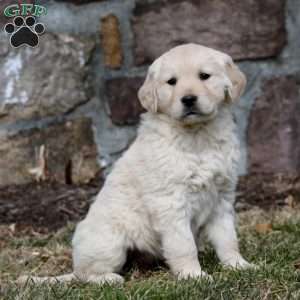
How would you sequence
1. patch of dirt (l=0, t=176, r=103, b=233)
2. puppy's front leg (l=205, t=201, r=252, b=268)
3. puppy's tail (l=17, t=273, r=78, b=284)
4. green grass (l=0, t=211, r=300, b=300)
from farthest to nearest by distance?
patch of dirt (l=0, t=176, r=103, b=233) < puppy's front leg (l=205, t=201, r=252, b=268) < puppy's tail (l=17, t=273, r=78, b=284) < green grass (l=0, t=211, r=300, b=300)

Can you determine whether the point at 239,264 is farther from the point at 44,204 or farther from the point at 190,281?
the point at 44,204

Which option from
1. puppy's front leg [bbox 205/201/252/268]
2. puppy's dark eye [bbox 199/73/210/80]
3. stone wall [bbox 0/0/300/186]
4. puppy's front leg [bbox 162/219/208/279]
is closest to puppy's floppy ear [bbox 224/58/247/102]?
puppy's dark eye [bbox 199/73/210/80]

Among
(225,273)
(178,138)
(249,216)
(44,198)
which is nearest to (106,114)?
(44,198)

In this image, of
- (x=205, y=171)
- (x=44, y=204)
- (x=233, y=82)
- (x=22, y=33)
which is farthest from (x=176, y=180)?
(x=22, y=33)

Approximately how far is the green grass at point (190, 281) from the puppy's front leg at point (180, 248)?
8cm

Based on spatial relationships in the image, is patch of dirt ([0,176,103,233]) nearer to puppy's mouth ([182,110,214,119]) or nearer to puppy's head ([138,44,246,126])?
puppy's head ([138,44,246,126])

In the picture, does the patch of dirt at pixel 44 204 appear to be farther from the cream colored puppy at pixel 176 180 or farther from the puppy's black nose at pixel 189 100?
the puppy's black nose at pixel 189 100

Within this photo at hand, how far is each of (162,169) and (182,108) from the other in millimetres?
306

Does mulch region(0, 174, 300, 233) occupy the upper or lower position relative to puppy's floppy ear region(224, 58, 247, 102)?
lower

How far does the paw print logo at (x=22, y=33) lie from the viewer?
18.2 feet

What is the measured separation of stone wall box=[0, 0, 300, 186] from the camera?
224 inches

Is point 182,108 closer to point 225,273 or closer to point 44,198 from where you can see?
point 225,273

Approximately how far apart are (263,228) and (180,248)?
1245 millimetres

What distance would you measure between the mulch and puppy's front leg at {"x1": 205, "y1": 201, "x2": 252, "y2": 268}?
1.59 m
